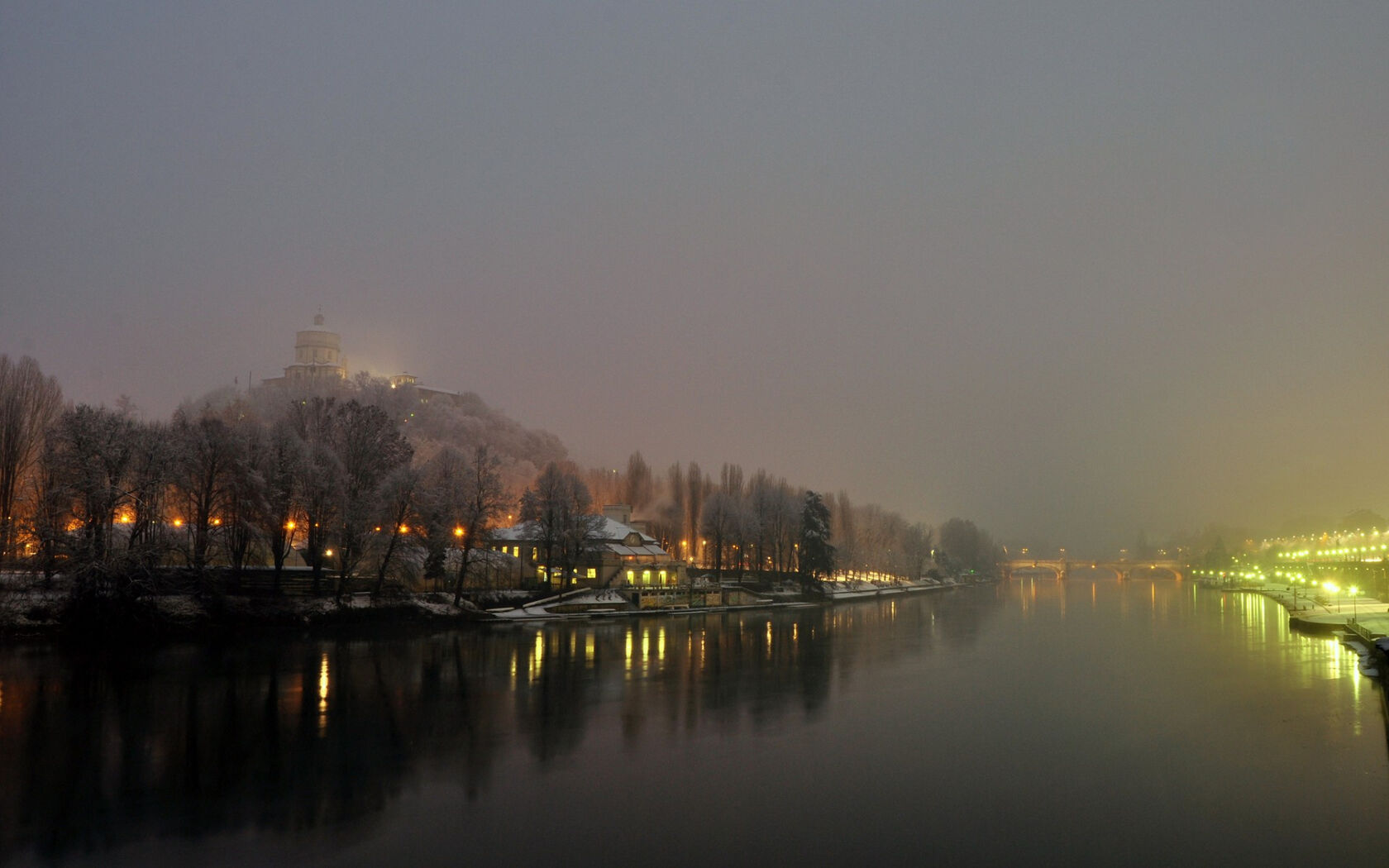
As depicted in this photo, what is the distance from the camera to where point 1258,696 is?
2575cm

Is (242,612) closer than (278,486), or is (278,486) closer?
(242,612)

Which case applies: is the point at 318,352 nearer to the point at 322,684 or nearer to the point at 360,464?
the point at 360,464

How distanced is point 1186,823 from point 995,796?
114 inches

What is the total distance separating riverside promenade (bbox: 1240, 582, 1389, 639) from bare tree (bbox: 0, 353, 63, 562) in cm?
5857

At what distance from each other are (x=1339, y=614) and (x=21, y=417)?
6889 centimetres

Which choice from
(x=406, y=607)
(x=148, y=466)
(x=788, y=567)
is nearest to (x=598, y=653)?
(x=406, y=607)

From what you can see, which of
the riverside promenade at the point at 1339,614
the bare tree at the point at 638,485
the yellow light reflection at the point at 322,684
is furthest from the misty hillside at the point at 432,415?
the riverside promenade at the point at 1339,614

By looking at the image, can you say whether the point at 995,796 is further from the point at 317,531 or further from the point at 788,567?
the point at 788,567

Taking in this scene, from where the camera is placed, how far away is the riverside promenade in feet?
129

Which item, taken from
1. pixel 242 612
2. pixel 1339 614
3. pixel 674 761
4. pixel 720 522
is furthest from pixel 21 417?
pixel 1339 614

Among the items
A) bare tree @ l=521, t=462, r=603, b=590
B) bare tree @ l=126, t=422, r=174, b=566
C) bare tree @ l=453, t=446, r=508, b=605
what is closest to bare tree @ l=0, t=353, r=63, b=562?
bare tree @ l=126, t=422, r=174, b=566

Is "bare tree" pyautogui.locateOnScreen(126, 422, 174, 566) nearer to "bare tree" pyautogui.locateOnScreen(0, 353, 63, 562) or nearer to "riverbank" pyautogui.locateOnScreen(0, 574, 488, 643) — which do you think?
"riverbank" pyautogui.locateOnScreen(0, 574, 488, 643)

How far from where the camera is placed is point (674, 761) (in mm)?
17750

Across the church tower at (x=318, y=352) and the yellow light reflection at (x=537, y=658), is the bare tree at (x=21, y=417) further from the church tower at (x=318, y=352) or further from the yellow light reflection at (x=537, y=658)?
the church tower at (x=318, y=352)
